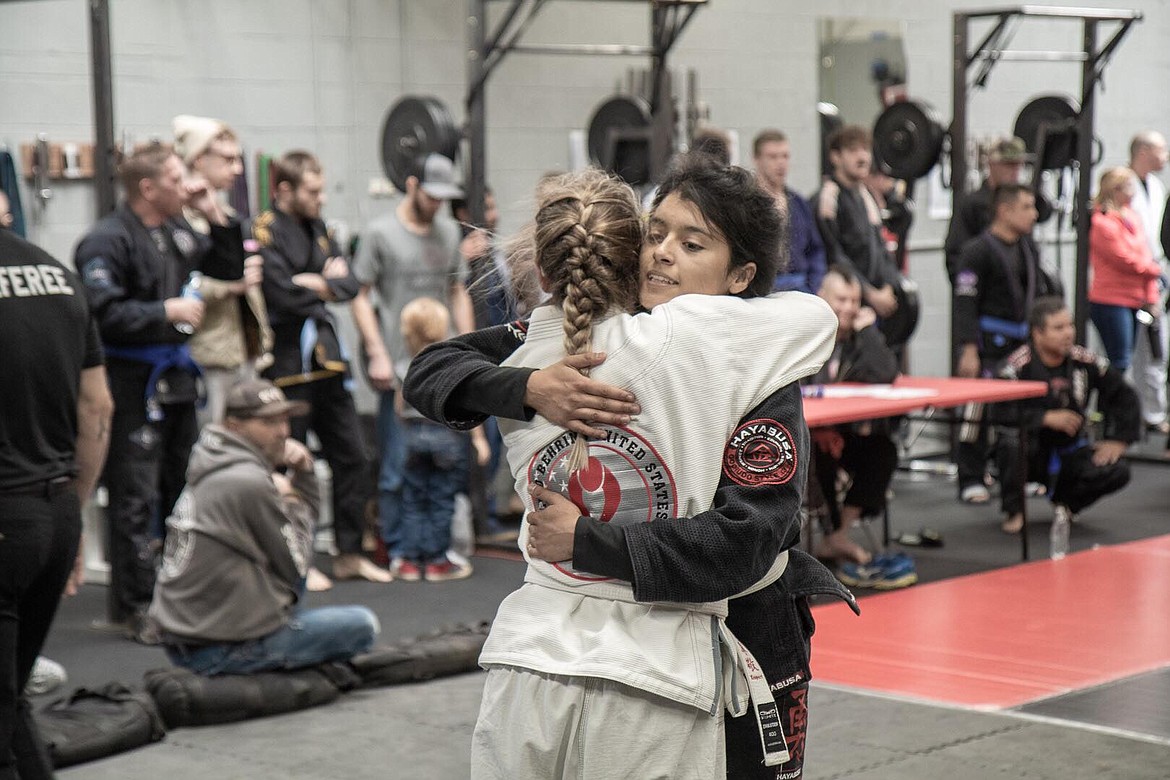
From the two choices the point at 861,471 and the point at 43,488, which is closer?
the point at 43,488

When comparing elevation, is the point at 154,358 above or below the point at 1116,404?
above

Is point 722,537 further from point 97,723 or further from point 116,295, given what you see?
point 116,295

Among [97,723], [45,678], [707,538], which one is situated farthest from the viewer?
[45,678]

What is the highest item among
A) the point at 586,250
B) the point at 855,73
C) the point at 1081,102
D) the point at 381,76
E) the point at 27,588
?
the point at 855,73

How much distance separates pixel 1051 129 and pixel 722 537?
7235 mm

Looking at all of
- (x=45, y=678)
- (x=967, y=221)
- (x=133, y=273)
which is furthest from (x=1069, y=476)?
(x=45, y=678)

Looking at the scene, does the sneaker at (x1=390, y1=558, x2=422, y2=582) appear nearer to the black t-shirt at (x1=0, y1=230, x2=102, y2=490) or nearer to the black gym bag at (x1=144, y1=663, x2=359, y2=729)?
the black gym bag at (x1=144, y1=663, x2=359, y2=729)

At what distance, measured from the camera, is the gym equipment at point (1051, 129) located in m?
8.48

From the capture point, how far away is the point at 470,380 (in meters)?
1.99

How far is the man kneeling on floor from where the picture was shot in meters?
4.26

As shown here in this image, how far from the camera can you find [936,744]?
393 cm

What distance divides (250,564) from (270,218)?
87.0 inches

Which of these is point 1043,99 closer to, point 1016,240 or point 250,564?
point 1016,240

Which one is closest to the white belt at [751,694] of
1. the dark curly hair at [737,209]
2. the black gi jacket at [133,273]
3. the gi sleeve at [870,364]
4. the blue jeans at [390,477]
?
the dark curly hair at [737,209]
